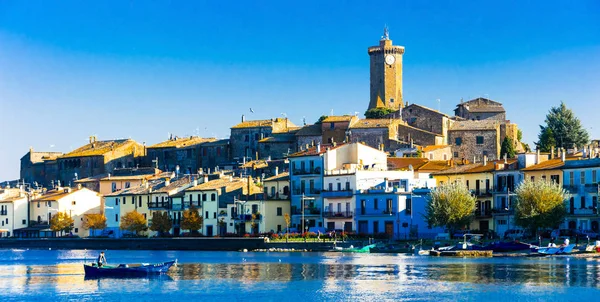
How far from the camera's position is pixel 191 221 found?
4291 inches

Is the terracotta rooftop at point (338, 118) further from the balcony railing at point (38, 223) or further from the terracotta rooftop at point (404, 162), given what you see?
the balcony railing at point (38, 223)

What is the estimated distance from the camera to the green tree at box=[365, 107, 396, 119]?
144 m

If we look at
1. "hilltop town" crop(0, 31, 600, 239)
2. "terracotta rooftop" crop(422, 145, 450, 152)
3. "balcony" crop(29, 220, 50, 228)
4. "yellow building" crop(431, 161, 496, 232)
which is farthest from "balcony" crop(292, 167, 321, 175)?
"balcony" crop(29, 220, 50, 228)

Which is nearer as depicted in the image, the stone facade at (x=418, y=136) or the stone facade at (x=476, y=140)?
the stone facade at (x=476, y=140)

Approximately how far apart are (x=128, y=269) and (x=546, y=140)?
225 feet

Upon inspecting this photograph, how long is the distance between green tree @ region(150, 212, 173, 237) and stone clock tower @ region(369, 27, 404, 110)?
46786 mm

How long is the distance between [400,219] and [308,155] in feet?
42.4

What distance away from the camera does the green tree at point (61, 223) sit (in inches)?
4761

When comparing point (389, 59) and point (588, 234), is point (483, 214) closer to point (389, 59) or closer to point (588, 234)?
point (588, 234)

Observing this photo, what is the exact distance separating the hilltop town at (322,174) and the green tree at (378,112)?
0.89 feet

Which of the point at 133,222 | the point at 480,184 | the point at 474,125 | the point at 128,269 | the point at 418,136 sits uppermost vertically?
the point at 474,125

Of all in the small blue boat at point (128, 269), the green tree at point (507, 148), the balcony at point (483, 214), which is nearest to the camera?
the small blue boat at point (128, 269)

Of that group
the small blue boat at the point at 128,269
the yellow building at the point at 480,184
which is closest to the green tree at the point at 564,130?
the yellow building at the point at 480,184

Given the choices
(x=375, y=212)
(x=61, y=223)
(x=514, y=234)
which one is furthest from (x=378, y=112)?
(x=514, y=234)
